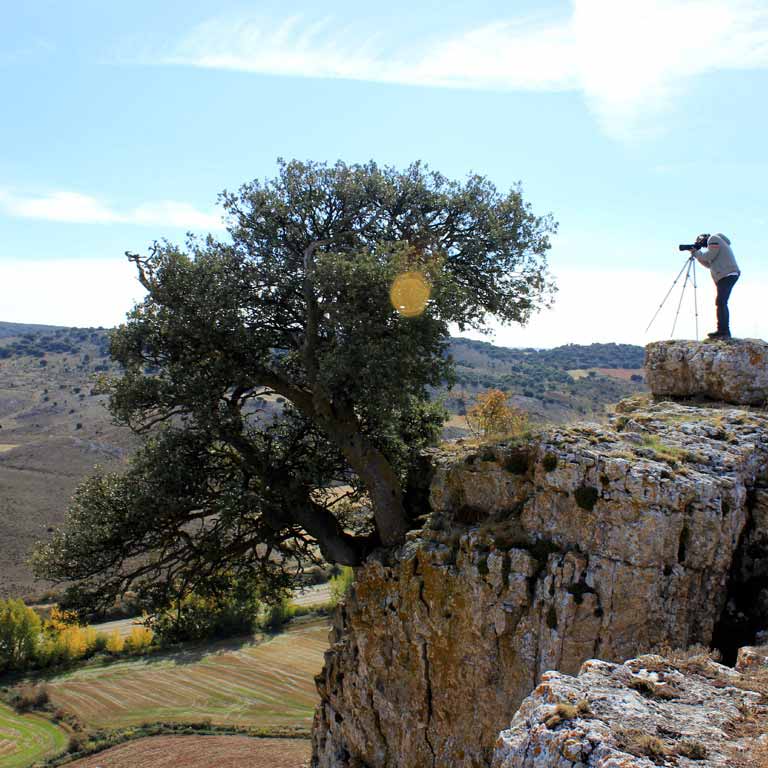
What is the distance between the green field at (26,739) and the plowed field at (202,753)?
338 cm

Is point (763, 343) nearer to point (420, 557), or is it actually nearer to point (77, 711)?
point (420, 557)

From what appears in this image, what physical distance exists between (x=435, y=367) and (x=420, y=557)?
3.88m

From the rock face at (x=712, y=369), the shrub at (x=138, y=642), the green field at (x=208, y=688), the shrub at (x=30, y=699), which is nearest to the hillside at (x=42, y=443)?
the shrub at (x=138, y=642)

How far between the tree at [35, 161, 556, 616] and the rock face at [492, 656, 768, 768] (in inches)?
287

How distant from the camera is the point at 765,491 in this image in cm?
1123

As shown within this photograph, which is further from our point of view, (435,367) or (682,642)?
(435,367)

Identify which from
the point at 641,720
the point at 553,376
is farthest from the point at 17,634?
the point at 553,376

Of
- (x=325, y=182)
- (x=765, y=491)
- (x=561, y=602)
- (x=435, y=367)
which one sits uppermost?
(x=325, y=182)

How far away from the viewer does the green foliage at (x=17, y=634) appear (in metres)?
46.8

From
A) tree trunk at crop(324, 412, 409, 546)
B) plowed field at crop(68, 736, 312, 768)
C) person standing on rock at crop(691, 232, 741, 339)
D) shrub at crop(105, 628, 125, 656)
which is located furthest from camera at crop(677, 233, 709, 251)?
shrub at crop(105, 628, 125, 656)

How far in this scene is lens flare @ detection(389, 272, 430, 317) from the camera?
13.2m

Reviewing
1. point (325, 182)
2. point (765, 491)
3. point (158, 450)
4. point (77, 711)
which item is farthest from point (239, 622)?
point (765, 491)

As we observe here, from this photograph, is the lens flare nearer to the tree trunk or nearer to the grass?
the tree trunk

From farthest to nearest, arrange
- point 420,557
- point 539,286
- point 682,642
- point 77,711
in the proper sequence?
point 77,711, point 539,286, point 420,557, point 682,642
